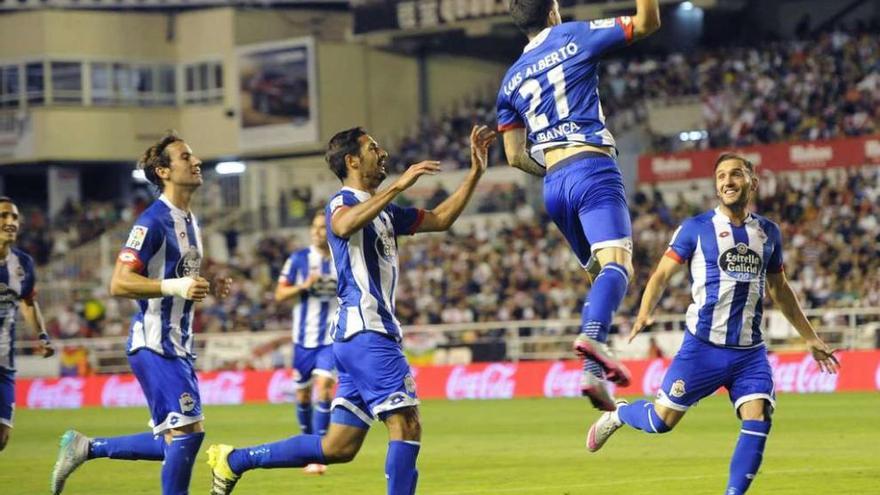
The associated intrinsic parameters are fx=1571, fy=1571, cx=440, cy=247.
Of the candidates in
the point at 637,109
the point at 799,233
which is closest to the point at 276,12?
the point at 637,109

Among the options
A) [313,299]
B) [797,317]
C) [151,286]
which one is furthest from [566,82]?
[313,299]

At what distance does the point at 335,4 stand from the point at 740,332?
43205mm

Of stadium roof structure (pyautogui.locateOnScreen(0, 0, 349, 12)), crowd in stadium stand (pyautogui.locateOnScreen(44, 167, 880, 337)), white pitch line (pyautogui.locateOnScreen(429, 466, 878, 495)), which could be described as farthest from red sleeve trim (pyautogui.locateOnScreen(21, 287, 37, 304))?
stadium roof structure (pyautogui.locateOnScreen(0, 0, 349, 12))

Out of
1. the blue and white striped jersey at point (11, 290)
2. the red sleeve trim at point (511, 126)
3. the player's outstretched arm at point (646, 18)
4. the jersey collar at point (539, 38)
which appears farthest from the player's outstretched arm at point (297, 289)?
the player's outstretched arm at point (646, 18)

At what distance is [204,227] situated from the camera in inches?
1912

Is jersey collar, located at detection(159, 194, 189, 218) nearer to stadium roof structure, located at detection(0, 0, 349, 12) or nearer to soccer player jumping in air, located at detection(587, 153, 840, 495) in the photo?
soccer player jumping in air, located at detection(587, 153, 840, 495)

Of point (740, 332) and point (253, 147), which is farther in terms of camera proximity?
point (253, 147)

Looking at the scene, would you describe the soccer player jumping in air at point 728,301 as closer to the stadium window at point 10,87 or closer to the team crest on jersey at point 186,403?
the team crest on jersey at point 186,403

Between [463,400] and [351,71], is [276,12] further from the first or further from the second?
[463,400]

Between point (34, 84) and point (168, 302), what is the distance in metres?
44.4

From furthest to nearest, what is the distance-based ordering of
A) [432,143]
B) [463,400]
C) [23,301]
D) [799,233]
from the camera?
1. [432,143]
2. [799,233]
3. [463,400]
4. [23,301]

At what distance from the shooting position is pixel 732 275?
11516 millimetres

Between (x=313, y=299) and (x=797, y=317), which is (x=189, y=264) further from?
(x=313, y=299)

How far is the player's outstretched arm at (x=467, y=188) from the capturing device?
10.1 meters
